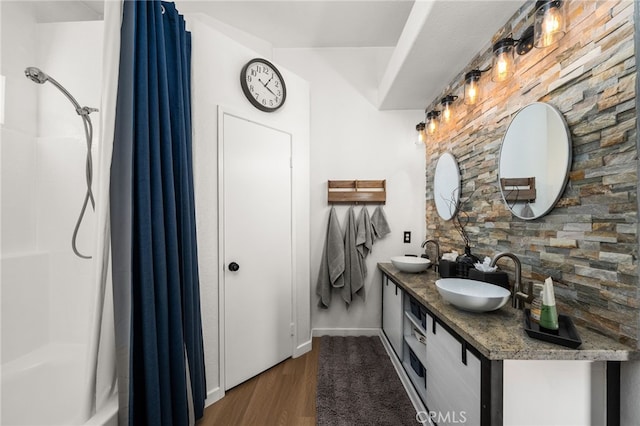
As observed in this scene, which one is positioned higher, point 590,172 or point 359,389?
point 590,172

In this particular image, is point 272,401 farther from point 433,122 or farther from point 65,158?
point 433,122

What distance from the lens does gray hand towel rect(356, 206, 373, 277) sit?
243cm

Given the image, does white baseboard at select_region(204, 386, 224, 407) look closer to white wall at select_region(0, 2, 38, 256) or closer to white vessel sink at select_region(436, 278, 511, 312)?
white wall at select_region(0, 2, 38, 256)

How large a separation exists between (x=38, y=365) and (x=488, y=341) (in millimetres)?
2391

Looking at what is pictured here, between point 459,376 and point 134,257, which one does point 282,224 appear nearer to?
point 134,257

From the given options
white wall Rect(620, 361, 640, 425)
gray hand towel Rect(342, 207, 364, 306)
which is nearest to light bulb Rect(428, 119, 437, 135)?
gray hand towel Rect(342, 207, 364, 306)

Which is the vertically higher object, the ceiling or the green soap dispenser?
the ceiling

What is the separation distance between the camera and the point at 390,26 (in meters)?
2.28

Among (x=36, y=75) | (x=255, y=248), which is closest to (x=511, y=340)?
(x=255, y=248)

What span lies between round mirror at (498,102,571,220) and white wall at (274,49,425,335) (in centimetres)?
113

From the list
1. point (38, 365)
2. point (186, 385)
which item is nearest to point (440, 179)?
point (186, 385)

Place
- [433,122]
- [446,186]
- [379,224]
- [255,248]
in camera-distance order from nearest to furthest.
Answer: [255,248]
[446,186]
[433,122]
[379,224]

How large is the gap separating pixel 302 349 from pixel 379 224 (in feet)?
4.62

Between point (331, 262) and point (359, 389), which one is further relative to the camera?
point (331, 262)
